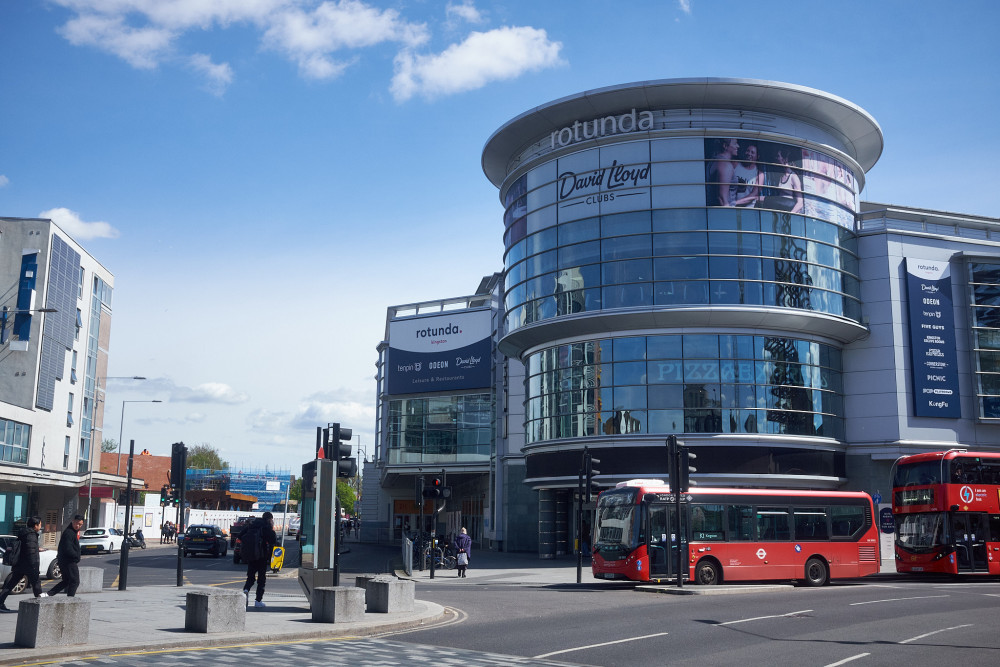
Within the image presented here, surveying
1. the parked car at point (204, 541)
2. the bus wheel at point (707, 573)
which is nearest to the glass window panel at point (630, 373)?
the bus wheel at point (707, 573)

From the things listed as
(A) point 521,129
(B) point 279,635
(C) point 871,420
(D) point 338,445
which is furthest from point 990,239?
(B) point 279,635

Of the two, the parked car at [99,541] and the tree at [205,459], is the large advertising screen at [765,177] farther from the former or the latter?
the tree at [205,459]

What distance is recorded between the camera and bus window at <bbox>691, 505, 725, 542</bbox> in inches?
1049

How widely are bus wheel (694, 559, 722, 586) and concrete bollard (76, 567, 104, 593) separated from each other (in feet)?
52.4

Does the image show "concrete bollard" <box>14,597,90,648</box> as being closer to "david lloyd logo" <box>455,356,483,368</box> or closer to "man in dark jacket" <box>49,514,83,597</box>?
"man in dark jacket" <box>49,514,83,597</box>

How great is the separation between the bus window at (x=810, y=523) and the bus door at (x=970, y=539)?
4431 millimetres

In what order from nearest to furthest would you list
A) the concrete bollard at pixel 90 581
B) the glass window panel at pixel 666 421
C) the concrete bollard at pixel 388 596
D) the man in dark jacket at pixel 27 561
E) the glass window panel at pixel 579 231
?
the man in dark jacket at pixel 27 561 → the concrete bollard at pixel 388 596 → the concrete bollard at pixel 90 581 → the glass window panel at pixel 666 421 → the glass window panel at pixel 579 231

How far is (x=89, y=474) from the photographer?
5741 centimetres

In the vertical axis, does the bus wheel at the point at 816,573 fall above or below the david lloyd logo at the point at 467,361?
below

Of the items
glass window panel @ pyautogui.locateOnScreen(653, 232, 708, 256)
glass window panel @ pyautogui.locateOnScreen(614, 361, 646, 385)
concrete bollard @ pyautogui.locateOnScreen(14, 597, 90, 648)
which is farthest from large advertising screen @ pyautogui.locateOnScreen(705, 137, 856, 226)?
concrete bollard @ pyautogui.locateOnScreen(14, 597, 90, 648)

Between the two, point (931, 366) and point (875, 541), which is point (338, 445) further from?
point (931, 366)

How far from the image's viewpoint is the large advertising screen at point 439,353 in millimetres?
59844

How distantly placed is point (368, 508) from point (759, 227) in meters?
44.7

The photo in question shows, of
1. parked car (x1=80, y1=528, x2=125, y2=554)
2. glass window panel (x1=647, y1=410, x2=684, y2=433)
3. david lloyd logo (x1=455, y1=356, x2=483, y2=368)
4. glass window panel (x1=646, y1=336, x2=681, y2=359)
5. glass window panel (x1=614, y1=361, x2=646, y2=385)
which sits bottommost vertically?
parked car (x1=80, y1=528, x2=125, y2=554)
